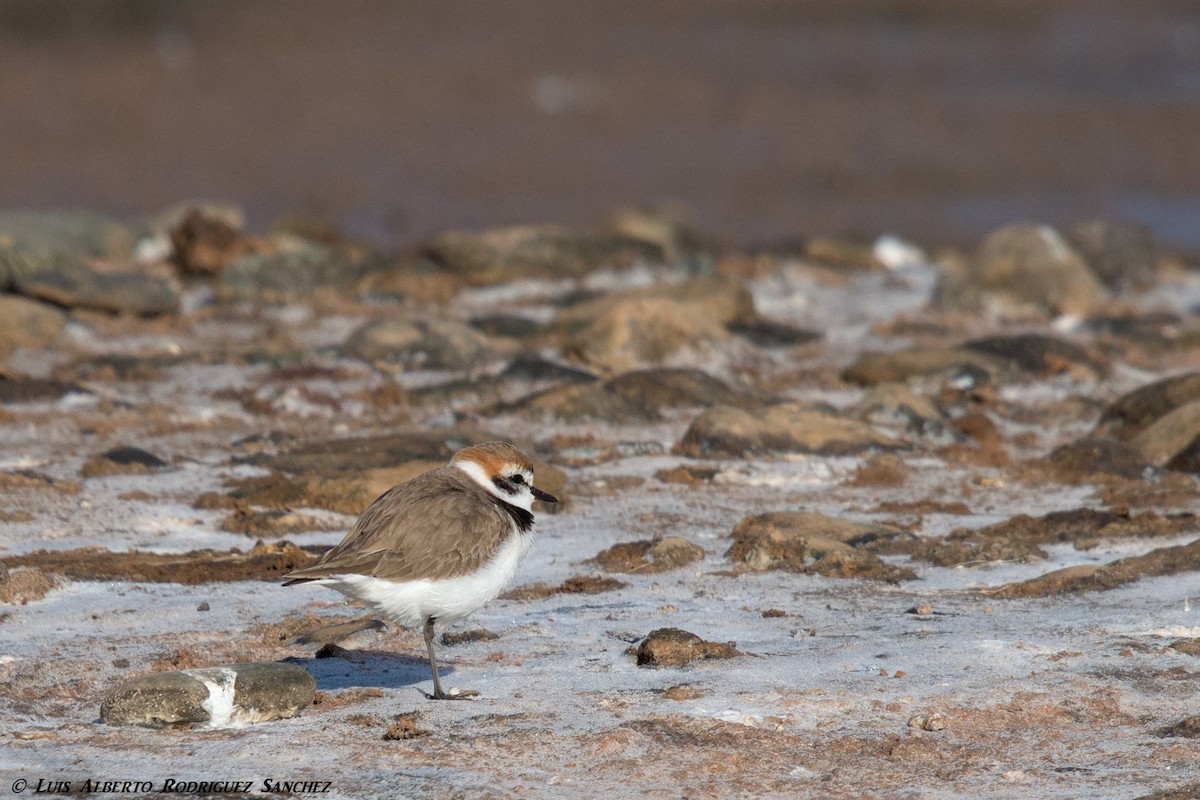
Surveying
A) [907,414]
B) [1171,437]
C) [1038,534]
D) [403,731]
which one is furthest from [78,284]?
[403,731]

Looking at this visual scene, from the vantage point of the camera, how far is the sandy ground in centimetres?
488

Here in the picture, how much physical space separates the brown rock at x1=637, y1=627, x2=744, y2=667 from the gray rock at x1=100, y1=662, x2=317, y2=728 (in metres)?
1.38

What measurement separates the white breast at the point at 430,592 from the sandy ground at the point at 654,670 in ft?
1.03

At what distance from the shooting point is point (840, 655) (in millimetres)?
6016

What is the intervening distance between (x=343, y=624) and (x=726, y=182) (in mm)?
19946

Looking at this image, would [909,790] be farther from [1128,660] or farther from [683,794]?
[1128,660]

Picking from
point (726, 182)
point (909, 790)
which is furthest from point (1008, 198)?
point (909, 790)

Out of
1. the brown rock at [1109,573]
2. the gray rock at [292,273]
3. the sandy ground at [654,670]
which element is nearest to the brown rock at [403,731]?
the sandy ground at [654,670]

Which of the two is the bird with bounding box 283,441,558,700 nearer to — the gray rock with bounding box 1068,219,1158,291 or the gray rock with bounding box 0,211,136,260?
the gray rock with bounding box 0,211,136,260

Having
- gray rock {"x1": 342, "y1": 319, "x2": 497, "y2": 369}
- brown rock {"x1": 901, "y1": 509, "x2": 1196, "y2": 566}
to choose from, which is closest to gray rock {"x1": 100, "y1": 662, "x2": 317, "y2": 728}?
brown rock {"x1": 901, "y1": 509, "x2": 1196, "y2": 566}

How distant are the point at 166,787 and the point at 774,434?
18.8 feet

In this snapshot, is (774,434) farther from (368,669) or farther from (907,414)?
(368,669)

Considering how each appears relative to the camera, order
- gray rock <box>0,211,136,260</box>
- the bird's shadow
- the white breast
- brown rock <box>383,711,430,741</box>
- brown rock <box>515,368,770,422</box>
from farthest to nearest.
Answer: gray rock <box>0,211,136,260</box> < brown rock <box>515,368,770,422</box> < the bird's shadow < the white breast < brown rock <box>383,711,430,741</box>

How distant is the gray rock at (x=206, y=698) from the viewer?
5211mm
